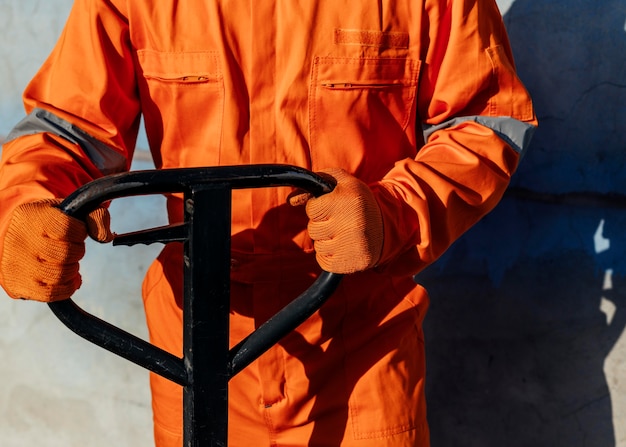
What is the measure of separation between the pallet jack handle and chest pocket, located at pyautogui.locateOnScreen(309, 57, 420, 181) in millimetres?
267

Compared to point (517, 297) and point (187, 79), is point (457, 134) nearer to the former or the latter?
point (187, 79)

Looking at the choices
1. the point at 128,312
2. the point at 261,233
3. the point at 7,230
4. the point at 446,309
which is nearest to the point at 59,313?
the point at 7,230

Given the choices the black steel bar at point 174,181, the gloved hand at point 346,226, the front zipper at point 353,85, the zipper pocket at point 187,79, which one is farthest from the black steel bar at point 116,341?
the front zipper at point 353,85

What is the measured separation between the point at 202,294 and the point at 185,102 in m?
0.49

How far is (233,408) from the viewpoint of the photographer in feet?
6.18

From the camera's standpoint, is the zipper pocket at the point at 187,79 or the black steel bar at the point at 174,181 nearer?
the black steel bar at the point at 174,181

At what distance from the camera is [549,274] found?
2387 millimetres

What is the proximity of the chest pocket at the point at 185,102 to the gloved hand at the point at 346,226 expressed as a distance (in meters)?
0.34

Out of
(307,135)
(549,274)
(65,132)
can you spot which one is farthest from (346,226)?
(549,274)

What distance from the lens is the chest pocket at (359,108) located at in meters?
1.73

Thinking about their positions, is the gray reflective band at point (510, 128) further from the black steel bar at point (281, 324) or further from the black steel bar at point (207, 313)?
the black steel bar at point (207, 313)

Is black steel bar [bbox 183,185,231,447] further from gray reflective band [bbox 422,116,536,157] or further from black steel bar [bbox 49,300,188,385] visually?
gray reflective band [bbox 422,116,536,157]

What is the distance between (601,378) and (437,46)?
1.15m

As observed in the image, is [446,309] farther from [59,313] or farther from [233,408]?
[59,313]
